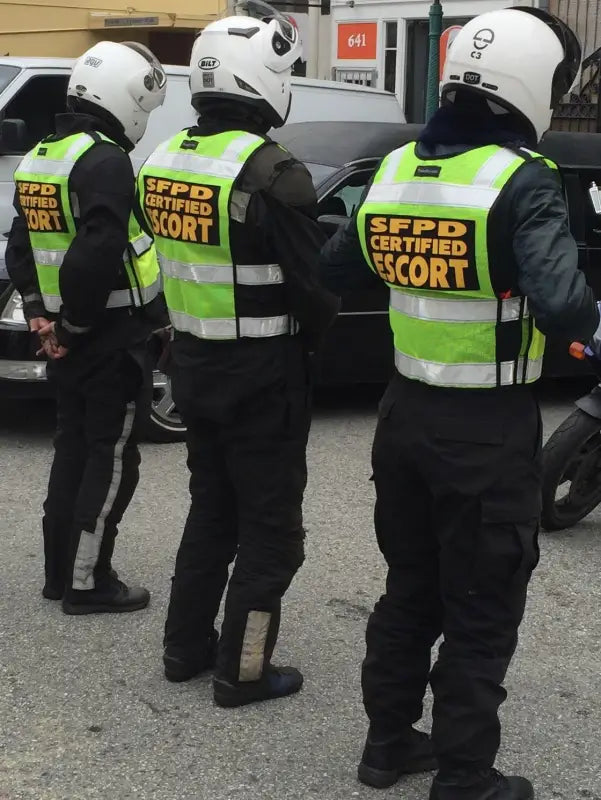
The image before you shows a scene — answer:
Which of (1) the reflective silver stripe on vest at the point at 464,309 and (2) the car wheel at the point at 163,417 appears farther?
(2) the car wheel at the point at 163,417

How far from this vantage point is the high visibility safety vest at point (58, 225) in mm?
4234

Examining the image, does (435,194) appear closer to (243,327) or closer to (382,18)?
(243,327)

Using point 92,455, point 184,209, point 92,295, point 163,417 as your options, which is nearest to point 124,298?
point 92,295

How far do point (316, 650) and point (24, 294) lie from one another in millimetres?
1627

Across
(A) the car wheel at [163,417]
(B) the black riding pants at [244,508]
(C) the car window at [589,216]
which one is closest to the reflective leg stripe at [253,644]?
(B) the black riding pants at [244,508]

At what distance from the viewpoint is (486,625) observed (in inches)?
120

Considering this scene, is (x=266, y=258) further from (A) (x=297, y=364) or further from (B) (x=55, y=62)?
(B) (x=55, y=62)

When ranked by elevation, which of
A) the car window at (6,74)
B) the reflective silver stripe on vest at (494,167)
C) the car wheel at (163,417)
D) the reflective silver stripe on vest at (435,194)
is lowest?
the car wheel at (163,417)

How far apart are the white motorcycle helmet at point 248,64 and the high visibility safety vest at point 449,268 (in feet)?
2.12

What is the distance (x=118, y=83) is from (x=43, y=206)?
1.56 ft

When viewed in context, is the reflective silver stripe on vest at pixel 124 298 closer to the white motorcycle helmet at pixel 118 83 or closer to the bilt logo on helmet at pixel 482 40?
the white motorcycle helmet at pixel 118 83

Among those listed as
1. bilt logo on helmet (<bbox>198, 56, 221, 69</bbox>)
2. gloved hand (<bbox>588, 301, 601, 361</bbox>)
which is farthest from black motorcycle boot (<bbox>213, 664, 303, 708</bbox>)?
gloved hand (<bbox>588, 301, 601, 361</bbox>)

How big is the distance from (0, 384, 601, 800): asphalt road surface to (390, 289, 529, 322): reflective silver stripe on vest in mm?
1264

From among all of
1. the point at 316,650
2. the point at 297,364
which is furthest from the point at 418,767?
the point at 297,364
